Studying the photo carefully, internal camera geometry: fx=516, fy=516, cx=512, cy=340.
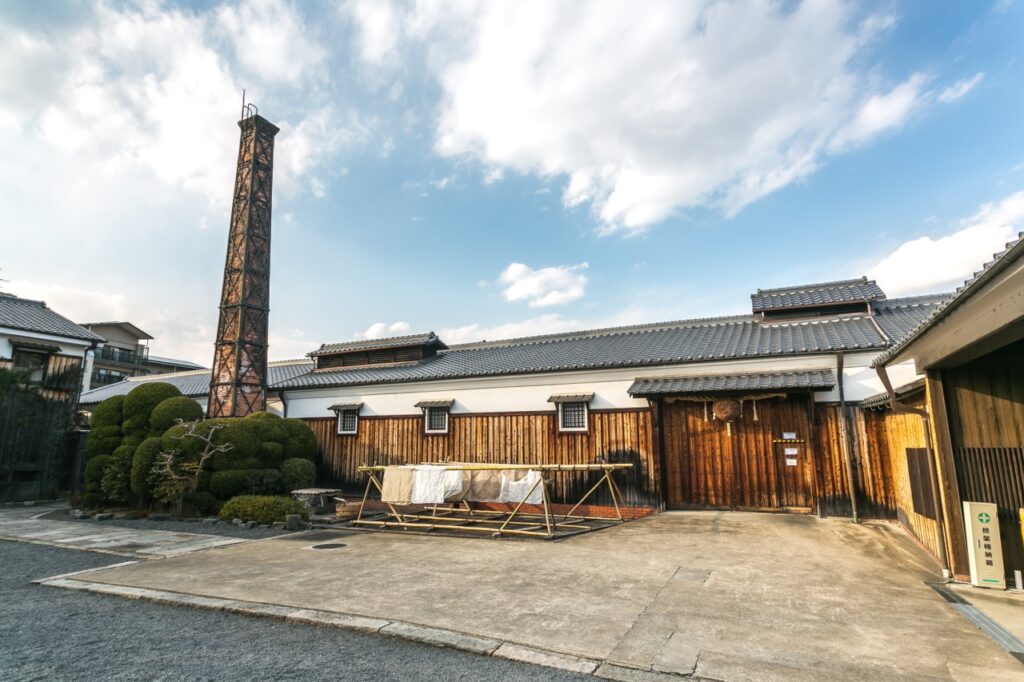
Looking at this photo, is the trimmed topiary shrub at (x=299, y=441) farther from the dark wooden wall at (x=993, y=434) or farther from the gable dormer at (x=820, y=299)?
the dark wooden wall at (x=993, y=434)

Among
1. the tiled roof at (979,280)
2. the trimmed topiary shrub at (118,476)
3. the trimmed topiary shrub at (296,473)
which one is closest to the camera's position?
the tiled roof at (979,280)

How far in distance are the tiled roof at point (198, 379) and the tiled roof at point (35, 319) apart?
3743 millimetres

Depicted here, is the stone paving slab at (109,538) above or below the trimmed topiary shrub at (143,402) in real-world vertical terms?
below

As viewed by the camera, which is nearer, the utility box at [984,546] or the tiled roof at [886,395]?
the utility box at [984,546]

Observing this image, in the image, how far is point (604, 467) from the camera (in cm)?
1061

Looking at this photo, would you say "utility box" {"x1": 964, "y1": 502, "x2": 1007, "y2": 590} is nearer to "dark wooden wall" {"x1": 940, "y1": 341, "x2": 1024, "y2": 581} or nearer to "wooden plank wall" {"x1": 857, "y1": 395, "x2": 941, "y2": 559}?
"dark wooden wall" {"x1": 940, "y1": 341, "x2": 1024, "y2": 581}

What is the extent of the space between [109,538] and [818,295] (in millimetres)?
18978

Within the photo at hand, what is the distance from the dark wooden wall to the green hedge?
63.8 feet

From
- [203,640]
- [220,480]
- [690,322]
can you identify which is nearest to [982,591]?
[203,640]

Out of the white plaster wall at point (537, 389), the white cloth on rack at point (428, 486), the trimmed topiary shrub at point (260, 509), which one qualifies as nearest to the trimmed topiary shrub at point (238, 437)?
the trimmed topiary shrub at point (260, 509)

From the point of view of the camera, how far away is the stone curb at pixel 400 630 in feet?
13.3

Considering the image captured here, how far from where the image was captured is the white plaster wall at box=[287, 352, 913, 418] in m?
11.9

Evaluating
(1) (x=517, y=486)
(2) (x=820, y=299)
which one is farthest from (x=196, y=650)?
(2) (x=820, y=299)

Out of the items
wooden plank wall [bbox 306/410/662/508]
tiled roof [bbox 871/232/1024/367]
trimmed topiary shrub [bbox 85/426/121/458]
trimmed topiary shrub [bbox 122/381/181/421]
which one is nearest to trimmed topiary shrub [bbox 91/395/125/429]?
trimmed topiary shrub [bbox 85/426/121/458]
